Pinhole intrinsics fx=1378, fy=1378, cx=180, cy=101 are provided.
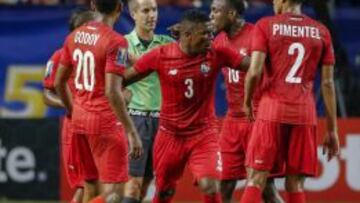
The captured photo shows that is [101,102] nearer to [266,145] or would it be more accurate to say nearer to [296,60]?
[266,145]

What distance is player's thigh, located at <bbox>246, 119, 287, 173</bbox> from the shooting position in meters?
11.8

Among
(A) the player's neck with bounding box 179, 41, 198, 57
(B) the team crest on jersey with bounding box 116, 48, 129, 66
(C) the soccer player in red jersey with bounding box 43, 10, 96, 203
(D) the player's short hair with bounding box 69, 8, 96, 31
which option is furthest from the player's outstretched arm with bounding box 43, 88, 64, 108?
(B) the team crest on jersey with bounding box 116, 48, 129, 66

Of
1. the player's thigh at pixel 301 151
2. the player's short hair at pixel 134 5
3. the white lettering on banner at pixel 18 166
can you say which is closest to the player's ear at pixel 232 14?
the player's short hair at pixel 134 5

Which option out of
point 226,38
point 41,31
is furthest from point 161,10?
point 226,38

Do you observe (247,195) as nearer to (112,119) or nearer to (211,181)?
(211,181)

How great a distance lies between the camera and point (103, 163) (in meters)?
11.7

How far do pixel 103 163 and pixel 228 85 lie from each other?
2.51 metres

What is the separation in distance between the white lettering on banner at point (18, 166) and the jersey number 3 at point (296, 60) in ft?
20.5

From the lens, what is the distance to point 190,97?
12172 mm

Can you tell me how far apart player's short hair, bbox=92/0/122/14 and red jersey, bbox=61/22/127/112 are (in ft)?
0.40

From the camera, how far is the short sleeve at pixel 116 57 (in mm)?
11406

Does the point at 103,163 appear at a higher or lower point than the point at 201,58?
lower

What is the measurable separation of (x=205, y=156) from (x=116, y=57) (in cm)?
135

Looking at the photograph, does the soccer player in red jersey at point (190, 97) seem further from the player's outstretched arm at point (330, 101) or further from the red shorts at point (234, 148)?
the red shorts at point (234, 148)
